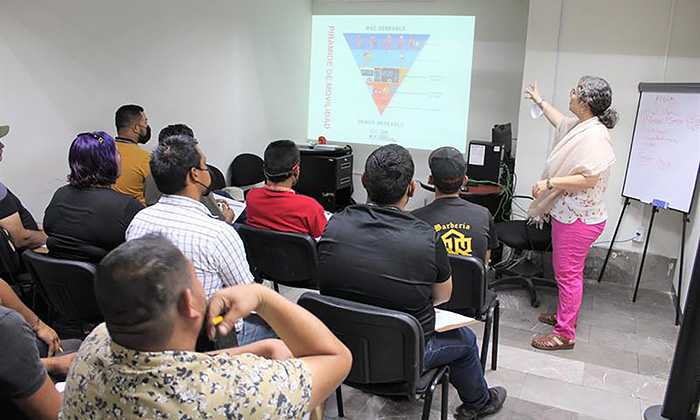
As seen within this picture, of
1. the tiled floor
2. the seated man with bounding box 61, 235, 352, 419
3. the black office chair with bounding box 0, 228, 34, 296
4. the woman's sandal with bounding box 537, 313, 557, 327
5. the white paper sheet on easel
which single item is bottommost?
the tiled floor

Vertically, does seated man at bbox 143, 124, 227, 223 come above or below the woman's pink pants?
above

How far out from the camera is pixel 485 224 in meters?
2.55

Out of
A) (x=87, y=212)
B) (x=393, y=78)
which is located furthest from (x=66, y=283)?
(x=393, y=78)

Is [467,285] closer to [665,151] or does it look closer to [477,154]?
[665,151]

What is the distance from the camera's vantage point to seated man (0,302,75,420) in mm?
1246

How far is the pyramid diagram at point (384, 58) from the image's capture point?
523 cm

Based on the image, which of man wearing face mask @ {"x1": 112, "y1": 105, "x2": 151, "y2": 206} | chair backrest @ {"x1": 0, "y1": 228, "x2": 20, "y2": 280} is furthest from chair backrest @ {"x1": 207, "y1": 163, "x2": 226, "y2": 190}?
chair backrest @ {"x1": 0, "y1": 228, "x2": 20, "y2": 280}

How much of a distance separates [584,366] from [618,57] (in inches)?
93.1

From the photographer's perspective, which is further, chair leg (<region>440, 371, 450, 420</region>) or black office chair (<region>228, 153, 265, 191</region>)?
black office chair (<region>228, 153, 265, 191</region>)

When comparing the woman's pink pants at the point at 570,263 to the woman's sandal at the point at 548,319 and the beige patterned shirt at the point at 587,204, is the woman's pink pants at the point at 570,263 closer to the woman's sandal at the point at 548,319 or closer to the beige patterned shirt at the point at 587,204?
the beige patterned shirt at the point at 587,204

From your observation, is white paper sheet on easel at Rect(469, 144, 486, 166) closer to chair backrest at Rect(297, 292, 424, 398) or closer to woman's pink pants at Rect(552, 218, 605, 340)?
woman's pink pants at Rect(552, 218, 605, 340)

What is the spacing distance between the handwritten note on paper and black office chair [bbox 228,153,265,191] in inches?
120

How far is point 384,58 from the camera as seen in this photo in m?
5.34

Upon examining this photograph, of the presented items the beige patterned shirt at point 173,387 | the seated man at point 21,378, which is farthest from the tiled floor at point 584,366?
the beige patterned shirt at point 173,387
